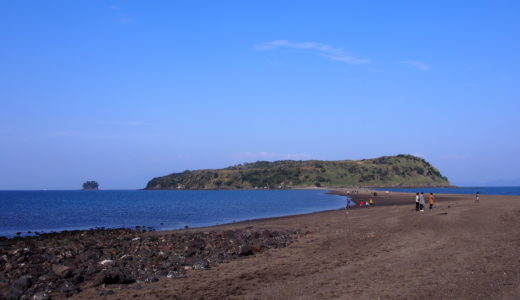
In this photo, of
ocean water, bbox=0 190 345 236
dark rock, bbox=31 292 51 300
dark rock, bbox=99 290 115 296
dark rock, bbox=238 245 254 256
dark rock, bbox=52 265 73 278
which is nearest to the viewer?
dark rock, bbox=31 292 51 300

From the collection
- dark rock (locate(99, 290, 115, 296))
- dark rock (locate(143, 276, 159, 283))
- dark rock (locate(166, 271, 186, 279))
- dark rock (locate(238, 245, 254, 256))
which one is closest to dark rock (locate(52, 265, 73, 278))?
dark rock (locate(143, 276, 159, 283))

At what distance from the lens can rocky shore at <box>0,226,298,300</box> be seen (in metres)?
15.2

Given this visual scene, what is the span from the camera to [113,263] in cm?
1950

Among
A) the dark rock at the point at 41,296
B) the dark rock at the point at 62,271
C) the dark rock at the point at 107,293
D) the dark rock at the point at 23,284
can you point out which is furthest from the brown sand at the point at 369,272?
the dark rock at the point at 62,271

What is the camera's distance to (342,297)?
40.5 ft

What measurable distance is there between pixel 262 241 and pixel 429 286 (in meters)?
13.3

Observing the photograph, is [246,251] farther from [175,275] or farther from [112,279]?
[112,279]

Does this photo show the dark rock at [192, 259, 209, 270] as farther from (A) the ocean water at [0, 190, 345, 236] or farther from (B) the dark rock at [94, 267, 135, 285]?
(A) the ocean water at [0, 190, 345, 236]

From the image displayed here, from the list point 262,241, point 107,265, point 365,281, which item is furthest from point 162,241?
point 365,281

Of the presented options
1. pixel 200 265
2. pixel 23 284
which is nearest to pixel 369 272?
pixel 200 265

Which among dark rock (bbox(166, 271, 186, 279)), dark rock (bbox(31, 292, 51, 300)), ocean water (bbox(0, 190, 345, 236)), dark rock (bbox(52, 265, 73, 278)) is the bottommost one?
ocean water (bbox(0, 190, 345, 236))

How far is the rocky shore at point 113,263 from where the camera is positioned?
15219 mm

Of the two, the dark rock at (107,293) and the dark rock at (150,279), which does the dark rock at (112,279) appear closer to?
the dark rock at (150,279)

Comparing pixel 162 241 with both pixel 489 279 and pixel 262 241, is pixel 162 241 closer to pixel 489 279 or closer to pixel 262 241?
pixel 262 241
